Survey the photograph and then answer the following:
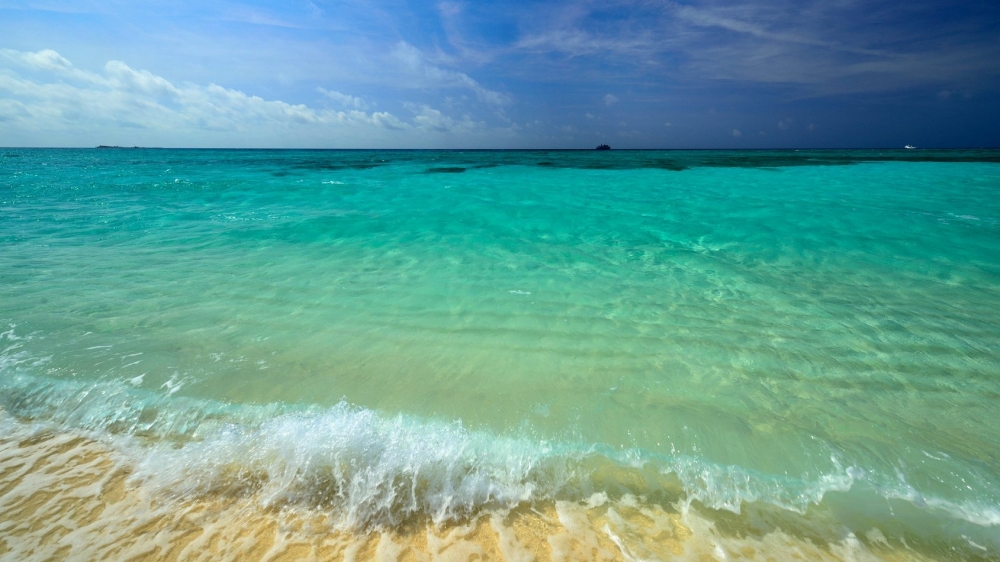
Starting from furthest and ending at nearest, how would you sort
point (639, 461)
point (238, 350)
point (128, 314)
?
point (128, 314) < point (238, 350) < point (639, 461)

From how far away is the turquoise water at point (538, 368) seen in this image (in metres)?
2.65

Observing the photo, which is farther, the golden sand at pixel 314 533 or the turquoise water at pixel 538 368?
the turquoise water at pixel 538 368

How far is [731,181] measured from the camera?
20.0 meters

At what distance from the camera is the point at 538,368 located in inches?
153

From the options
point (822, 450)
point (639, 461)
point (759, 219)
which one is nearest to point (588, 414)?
point (639, 461)

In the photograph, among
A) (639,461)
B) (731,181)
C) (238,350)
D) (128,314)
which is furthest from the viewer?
(731,181)

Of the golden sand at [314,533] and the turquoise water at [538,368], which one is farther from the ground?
the turquoise water at [538,368]

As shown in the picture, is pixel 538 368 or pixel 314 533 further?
pixel 538 368

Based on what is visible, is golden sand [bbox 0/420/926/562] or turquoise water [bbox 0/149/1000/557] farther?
turquoise water [bbox 0/149/1000/557]

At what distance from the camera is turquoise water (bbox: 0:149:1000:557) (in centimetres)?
265

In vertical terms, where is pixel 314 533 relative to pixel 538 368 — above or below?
below

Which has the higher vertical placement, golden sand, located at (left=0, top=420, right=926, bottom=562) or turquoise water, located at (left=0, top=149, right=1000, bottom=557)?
turquoise water, located at (left=0, top=149, right=1000, bottom=557)

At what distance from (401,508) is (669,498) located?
1.70m

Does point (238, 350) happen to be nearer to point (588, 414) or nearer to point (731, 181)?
point (588, 414)
